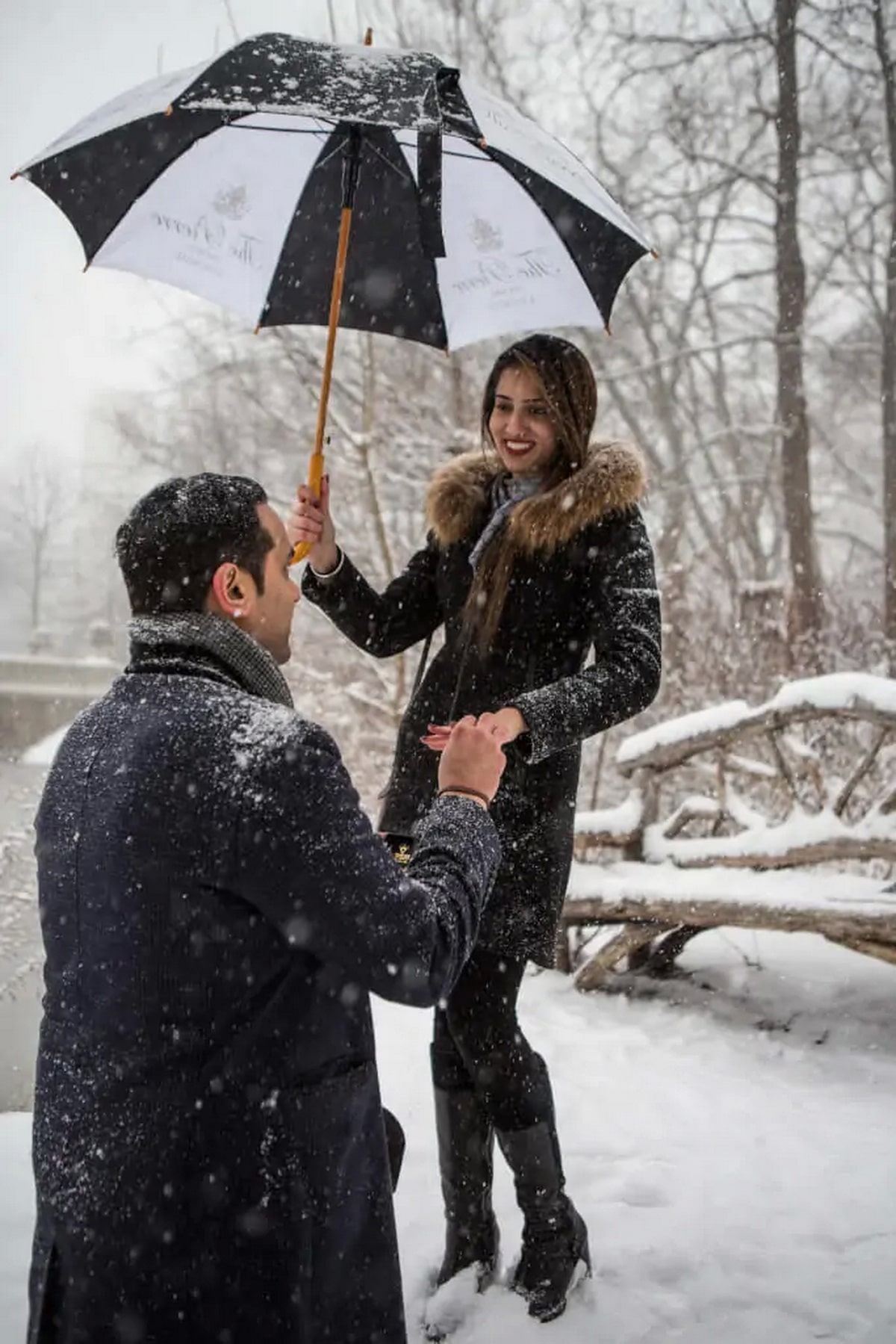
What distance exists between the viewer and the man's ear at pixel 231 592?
4.89 ft

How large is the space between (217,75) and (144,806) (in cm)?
152

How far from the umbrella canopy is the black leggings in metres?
1.58

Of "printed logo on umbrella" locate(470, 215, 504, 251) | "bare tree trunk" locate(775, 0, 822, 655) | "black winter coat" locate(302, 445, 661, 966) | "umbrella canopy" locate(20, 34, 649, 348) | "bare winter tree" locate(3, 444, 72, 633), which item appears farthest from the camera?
"bare winter tree" locate(3, 444, 72, 633)

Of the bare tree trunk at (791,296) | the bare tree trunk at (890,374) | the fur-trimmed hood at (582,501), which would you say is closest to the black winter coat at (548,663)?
the fur-trimmed hood at (582,501)

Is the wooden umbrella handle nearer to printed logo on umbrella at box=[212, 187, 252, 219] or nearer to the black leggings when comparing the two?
printed logo on umbrella at box=[212, 187, 252, 219]

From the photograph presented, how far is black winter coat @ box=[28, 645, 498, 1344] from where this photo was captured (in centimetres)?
127

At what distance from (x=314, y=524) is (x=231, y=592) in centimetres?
88

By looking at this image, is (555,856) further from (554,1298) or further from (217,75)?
(217,75)

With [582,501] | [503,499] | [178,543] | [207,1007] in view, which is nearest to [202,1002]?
[207,1007]

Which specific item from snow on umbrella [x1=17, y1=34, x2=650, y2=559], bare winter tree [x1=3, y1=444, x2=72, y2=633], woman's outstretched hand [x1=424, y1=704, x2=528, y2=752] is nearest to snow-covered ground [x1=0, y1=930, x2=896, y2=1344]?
woman's outstretched hand [x1=424, y1=704, x2=528, y2=752]

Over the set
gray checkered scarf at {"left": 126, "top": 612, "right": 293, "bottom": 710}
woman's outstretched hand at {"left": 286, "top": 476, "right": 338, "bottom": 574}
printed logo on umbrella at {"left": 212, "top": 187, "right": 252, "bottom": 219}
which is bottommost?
gray checkered scarf at {"left": 126, "top": 612, "right": 293, "bottom": 710}

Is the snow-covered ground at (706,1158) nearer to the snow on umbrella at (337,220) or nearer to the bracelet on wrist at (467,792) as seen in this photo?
the bracelet on wrist at (467,792)

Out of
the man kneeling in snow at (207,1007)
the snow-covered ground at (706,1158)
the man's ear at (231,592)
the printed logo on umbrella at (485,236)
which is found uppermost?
the printed logo on umbrella at (485,236)

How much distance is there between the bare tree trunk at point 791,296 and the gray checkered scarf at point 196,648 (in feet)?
27.2
